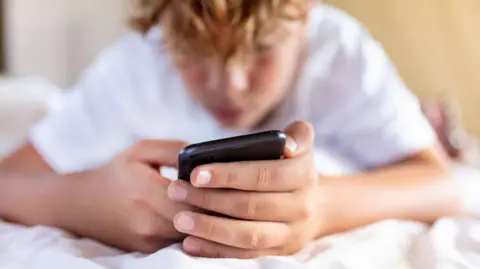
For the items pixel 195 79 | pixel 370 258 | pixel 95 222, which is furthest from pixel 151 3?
pixel 370 258

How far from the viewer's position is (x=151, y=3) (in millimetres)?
752

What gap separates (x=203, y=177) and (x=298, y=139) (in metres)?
0.11

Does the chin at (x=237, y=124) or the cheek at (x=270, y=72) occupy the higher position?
the cheek at (x=270, y=72)

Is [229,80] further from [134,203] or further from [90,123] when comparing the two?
[90,123]

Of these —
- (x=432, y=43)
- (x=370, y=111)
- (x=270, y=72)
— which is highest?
(x=270, y=72)

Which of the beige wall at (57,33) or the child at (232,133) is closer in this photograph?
the child at (232,133)

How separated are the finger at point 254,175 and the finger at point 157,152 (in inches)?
2.4

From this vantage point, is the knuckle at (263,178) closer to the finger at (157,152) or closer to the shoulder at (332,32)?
the finger at (157,152)

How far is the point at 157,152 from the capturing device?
0.55m

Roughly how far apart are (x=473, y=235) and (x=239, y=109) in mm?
356

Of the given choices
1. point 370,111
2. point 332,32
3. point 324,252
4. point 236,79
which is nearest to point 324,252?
point 324,252

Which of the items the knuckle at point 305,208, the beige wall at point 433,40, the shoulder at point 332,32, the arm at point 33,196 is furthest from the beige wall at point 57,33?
the knuckle at point 305,208

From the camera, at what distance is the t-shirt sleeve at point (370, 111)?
32.5 inches

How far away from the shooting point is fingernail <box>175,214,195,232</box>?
0.50 m
